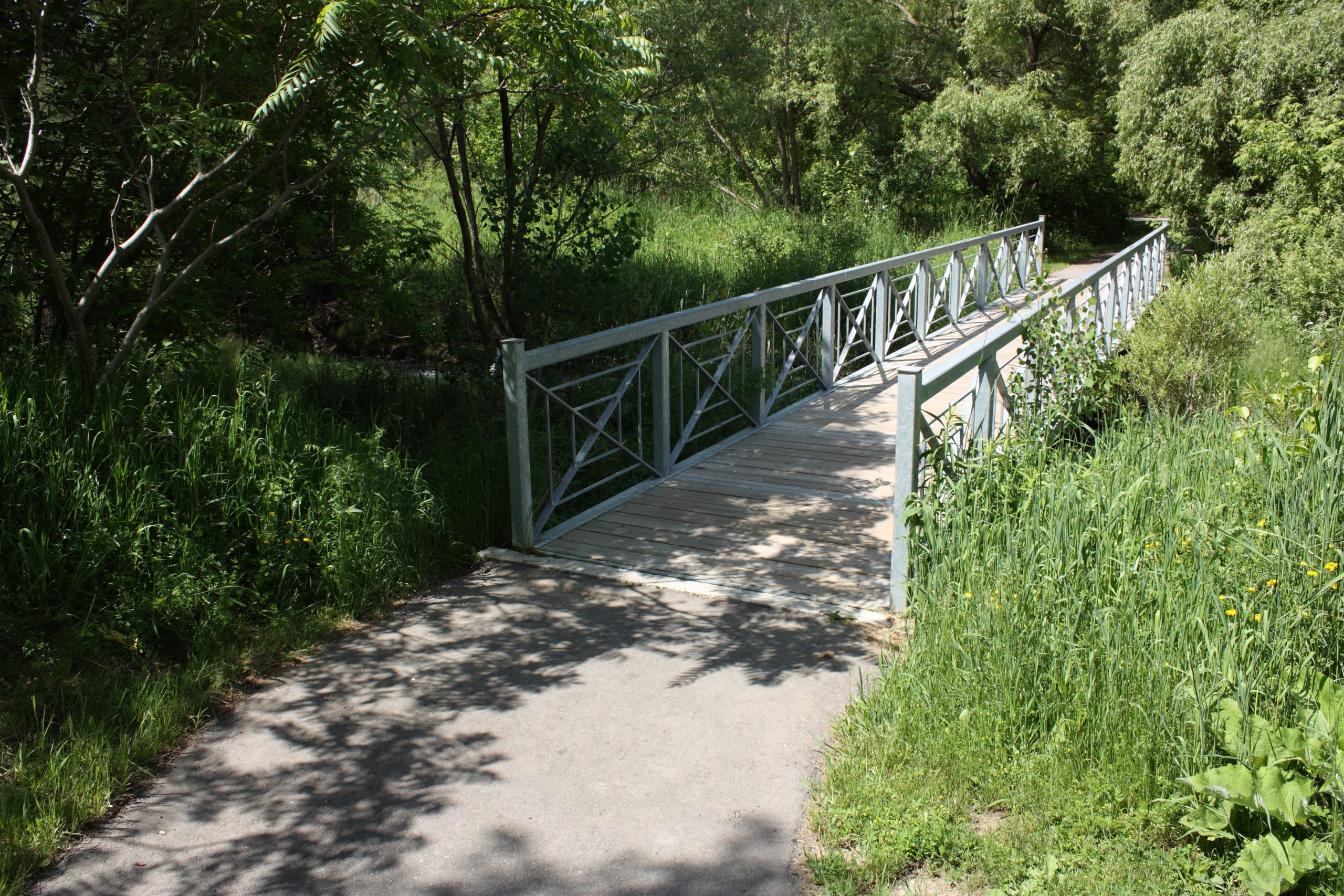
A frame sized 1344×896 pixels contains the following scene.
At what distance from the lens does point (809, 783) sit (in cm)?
342

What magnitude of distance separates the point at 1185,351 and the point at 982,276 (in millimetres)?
5908

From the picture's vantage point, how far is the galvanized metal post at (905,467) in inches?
177

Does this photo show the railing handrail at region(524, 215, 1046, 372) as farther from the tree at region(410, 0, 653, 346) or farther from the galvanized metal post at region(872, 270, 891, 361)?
the tree at region(410, 0, 653, 346)

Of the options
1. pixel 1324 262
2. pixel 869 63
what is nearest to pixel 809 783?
pixel 1324 262

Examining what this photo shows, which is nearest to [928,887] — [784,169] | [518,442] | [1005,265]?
[518,442]

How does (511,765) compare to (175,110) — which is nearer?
(511,765)

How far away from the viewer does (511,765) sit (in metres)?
3.60

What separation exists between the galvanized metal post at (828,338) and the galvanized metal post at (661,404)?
281 centimetres

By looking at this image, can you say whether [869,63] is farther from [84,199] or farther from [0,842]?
[0,842]

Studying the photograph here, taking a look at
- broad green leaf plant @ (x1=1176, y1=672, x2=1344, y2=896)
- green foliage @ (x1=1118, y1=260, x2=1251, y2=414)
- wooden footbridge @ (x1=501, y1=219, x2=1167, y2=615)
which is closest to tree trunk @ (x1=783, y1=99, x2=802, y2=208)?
wooden footbridge @ (x1=501, y1=219, x2=1167, y2=615)

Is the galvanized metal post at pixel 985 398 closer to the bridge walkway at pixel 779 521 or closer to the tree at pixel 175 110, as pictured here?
the bridge walkway at pixel 779 521

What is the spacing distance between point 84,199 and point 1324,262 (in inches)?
446

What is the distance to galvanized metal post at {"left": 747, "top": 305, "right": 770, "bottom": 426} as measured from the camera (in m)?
7.95

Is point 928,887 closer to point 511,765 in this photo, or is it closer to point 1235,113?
point 511,765
